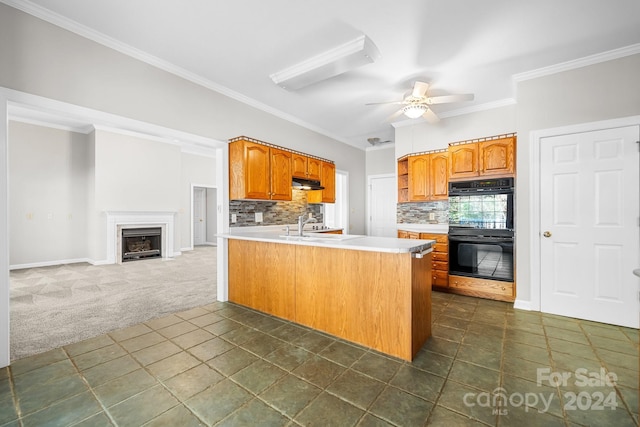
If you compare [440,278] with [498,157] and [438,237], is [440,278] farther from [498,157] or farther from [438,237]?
[498,157]

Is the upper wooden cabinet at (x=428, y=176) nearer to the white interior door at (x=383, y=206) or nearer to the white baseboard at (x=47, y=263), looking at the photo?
the white interior door at (x=383, y=206)

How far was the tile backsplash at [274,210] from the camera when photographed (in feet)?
13.0

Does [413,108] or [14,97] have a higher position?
[413,108]

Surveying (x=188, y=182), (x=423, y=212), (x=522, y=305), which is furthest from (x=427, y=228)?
(x=188, y=182)

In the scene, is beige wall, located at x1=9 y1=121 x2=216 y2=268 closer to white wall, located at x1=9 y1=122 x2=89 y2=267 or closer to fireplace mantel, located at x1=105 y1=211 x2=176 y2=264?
white wall, located at x1=9 y1=122 x2=89 y2=267

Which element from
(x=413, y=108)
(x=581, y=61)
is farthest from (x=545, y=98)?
(x=413, y=108)

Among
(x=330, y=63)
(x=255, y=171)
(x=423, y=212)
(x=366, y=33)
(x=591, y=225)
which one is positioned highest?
(x=366, y=33)

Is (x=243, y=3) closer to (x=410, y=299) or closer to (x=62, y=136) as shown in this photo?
(x=410, y=299)

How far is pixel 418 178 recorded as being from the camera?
476 cm

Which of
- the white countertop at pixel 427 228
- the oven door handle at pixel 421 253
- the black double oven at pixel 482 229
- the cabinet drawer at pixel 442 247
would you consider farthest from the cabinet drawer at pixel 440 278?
the oven door handle at pixel 421 253

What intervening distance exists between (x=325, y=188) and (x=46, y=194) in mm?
6035

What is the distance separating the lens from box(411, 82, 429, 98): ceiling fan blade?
305 cm

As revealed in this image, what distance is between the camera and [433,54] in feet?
9.55

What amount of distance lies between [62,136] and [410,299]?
7.88 m
